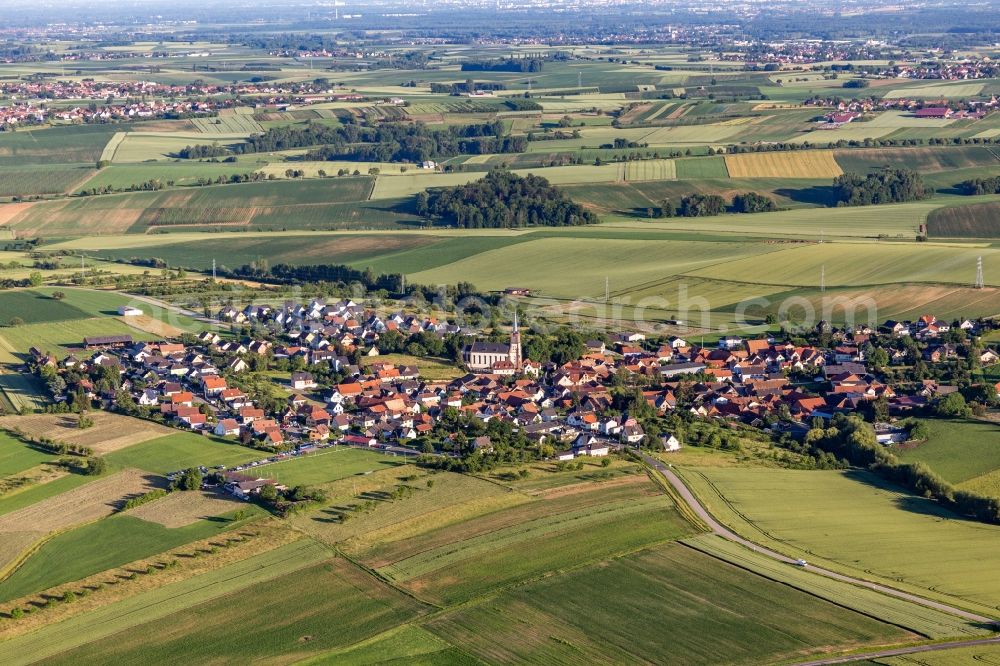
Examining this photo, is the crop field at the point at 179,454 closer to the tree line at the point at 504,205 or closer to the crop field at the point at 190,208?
the tree line at the point at 504,205

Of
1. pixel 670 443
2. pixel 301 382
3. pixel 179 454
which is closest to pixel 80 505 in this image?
pixel 179 454

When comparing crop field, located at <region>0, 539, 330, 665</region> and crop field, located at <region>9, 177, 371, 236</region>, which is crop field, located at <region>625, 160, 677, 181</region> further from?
crop field, located at <region>0, 539, 330, 665</region>

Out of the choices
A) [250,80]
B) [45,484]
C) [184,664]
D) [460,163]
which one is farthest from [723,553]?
[250,80]

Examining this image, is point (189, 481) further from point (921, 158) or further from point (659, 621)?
point (921, 158)

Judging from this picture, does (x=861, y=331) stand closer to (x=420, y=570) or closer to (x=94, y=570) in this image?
(x=420, y=570)

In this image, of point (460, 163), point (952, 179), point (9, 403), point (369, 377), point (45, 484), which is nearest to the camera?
point (45, 484)
